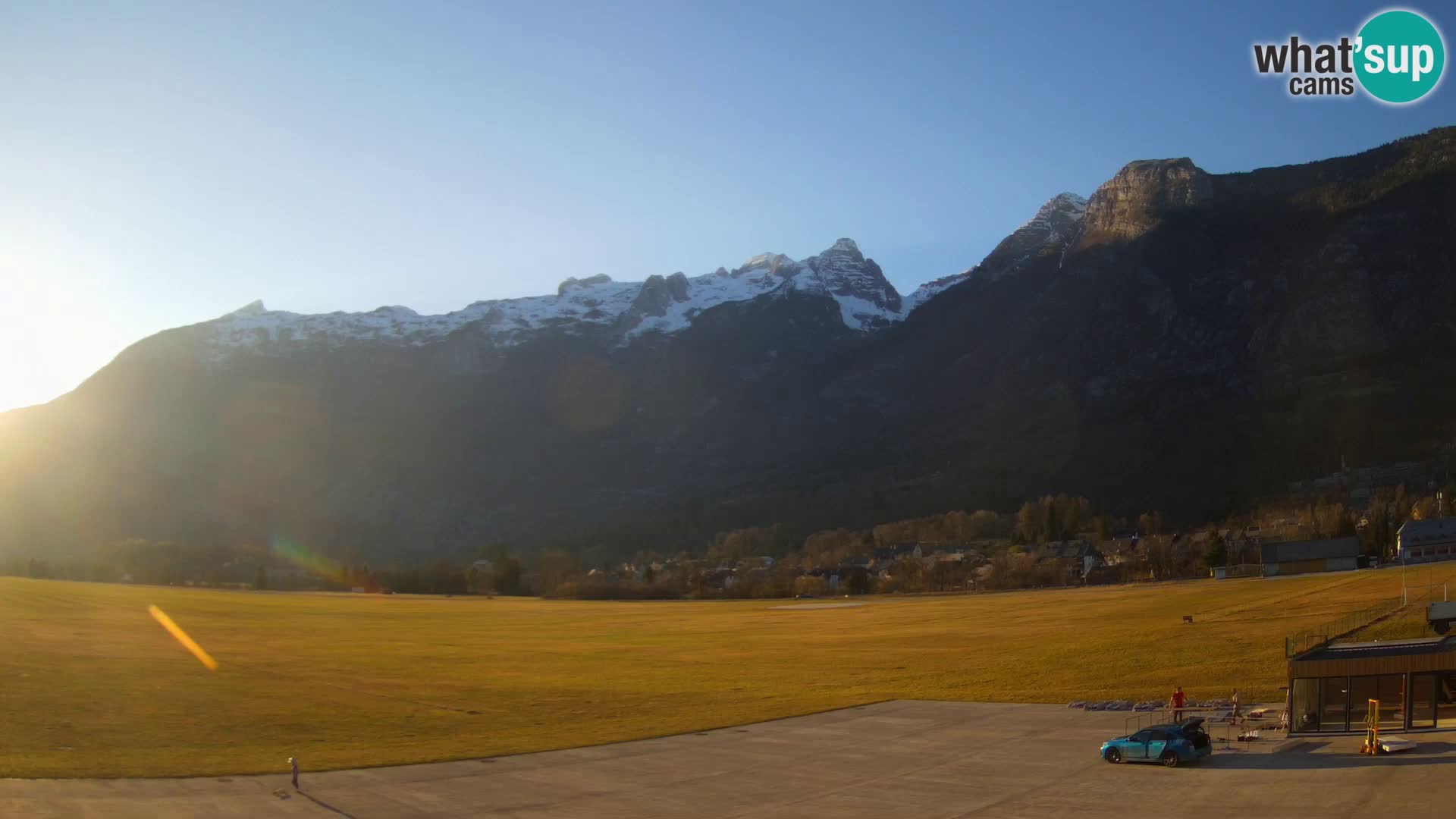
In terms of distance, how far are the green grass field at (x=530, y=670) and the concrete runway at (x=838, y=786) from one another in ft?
9.46

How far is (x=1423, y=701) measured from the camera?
36.8 meters

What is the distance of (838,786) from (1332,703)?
64.0 ft

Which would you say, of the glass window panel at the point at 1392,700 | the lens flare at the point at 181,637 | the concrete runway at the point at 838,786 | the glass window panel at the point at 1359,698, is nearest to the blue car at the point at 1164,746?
the concrete runway at the point at 838,786

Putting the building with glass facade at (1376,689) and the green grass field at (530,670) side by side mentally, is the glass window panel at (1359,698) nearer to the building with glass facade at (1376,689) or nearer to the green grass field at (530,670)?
the building with glass facade at (1376,689)

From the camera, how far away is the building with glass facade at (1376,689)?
36.6 meters

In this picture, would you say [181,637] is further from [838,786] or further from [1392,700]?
[1392,700]

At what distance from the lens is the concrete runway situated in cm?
2816

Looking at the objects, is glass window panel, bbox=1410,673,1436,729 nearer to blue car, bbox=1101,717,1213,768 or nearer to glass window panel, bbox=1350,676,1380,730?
glass window panel, bbox=1350,676,1380,730

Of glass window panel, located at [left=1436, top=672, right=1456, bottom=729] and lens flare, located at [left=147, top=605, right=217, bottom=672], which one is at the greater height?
glass window panel, located at [left=1436, top=672, right=1456, bottom=729]

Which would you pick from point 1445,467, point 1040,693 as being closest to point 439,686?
point 1040,693

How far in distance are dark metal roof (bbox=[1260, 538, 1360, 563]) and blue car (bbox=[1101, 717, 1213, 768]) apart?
110406 millimetres

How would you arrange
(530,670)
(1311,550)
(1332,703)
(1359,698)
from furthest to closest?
→ (1311,550)
(530,670)
(1332,703)
(1359,698)

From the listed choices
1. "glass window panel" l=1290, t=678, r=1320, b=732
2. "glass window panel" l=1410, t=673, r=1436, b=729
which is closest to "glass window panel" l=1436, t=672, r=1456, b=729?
"glass window panel" l=1410, t=673, r=1436, b=729

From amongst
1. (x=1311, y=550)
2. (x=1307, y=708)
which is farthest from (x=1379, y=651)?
(x=1311, y=550)
